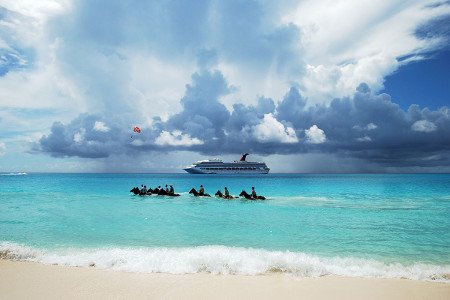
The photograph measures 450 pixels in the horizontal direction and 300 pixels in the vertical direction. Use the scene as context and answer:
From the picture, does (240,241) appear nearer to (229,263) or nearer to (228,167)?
(229,263)

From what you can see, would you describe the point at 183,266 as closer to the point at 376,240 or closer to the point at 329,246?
the point at 329,246

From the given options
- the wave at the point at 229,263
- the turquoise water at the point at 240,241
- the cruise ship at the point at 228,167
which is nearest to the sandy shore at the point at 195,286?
the wave at the point at 229,263

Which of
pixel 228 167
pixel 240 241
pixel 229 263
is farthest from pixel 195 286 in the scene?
pixel 228 167

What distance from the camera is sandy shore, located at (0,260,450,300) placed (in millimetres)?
8484

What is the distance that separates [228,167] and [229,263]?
148m

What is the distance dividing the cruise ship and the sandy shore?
147977 millimetres

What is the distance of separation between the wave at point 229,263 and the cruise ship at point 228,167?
5725 inches

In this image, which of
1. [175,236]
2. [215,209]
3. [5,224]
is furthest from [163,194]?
[175,236]

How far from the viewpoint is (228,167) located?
521 feet

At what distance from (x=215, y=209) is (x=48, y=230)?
1359cm

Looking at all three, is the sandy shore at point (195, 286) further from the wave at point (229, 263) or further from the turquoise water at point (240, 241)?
the turquoise water at point (240, 241)

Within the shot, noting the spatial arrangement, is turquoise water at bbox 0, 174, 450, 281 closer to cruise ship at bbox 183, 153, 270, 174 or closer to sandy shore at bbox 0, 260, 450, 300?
sandy shore at bbox 0, 260, 450, 300

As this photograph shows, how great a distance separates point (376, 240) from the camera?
15617 mm

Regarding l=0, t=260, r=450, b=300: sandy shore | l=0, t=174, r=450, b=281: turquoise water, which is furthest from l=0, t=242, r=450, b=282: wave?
l=0, t=260, r=450, b=300: sandy shore
